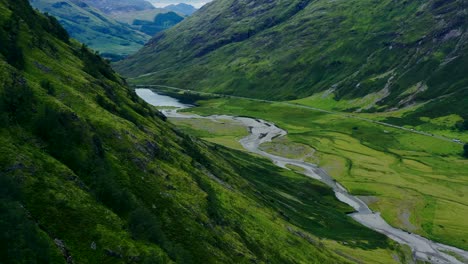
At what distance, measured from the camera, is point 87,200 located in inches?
2092

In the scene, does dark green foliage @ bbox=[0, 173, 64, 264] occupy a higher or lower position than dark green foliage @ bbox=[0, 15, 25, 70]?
lower

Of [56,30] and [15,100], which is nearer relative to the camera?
[15,100]

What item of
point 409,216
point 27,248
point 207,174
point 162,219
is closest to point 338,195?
point 409,216

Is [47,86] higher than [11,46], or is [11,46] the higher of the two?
[11,46]

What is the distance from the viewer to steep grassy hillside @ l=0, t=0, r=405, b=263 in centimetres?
4722

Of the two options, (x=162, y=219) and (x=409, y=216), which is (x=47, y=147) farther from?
(x=409, y=216)

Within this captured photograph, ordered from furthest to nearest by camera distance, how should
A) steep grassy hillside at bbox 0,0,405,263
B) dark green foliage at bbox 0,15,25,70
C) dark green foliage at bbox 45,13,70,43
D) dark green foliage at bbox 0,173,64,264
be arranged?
dark green foliage at bbox 45,13,70,43, dark green foliage at bbox 0,15,25,70, steep grassy hillside at bbox 0,0,405,263, dark green foliage at bbox 0,173,64,264

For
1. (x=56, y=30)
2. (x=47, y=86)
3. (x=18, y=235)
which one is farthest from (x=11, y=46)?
(x=56, y=30)

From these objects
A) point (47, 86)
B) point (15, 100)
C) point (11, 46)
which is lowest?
point (15, 100)

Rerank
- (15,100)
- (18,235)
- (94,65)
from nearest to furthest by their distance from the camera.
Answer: (18,235) < (15,100) < (94,65)

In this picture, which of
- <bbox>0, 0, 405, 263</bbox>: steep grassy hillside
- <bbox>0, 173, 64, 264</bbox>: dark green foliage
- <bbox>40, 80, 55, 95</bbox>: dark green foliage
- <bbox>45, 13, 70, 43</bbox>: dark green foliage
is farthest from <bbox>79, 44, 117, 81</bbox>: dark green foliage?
<bbox>0, 173, 64, 264</bbox>: dark green foliage

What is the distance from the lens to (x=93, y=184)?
5722 cm

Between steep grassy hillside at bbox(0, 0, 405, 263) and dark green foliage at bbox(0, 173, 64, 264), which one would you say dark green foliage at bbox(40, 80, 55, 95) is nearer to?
steep grassy hillside at bbox(0, 0, 405, 263)

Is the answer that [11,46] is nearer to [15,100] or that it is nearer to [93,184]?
[15,100]
